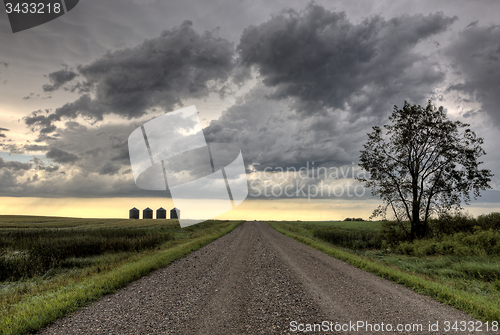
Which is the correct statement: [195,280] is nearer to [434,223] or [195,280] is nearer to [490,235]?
[490,235]

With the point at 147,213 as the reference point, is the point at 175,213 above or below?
above

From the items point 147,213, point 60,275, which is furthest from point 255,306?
point 147,213

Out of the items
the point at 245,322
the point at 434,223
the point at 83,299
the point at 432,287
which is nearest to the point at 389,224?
the point at 434,223

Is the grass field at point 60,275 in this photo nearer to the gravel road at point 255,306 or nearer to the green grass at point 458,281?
the gravel road at point 255,306

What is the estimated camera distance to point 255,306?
22.4ft

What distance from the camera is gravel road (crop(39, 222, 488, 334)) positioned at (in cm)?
559

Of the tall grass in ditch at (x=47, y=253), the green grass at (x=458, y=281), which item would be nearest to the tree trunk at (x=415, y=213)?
the green grass at (x=458, y=281)

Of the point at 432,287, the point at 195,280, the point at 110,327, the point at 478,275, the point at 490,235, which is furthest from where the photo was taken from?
the point at 490,235

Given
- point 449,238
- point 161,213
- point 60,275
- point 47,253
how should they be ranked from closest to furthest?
1. point 60,275
2. point 47,253
3. point 449,238
4. point 161,213

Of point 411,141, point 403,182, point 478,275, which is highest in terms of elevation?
point 411,141

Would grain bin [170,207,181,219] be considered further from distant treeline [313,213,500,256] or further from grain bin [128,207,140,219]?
distant treeline [313,213,500,256]

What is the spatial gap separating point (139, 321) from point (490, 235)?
2134cm

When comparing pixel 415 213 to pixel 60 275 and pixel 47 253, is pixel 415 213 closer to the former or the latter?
pixel 60 275

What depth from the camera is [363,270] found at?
39.4 feet
